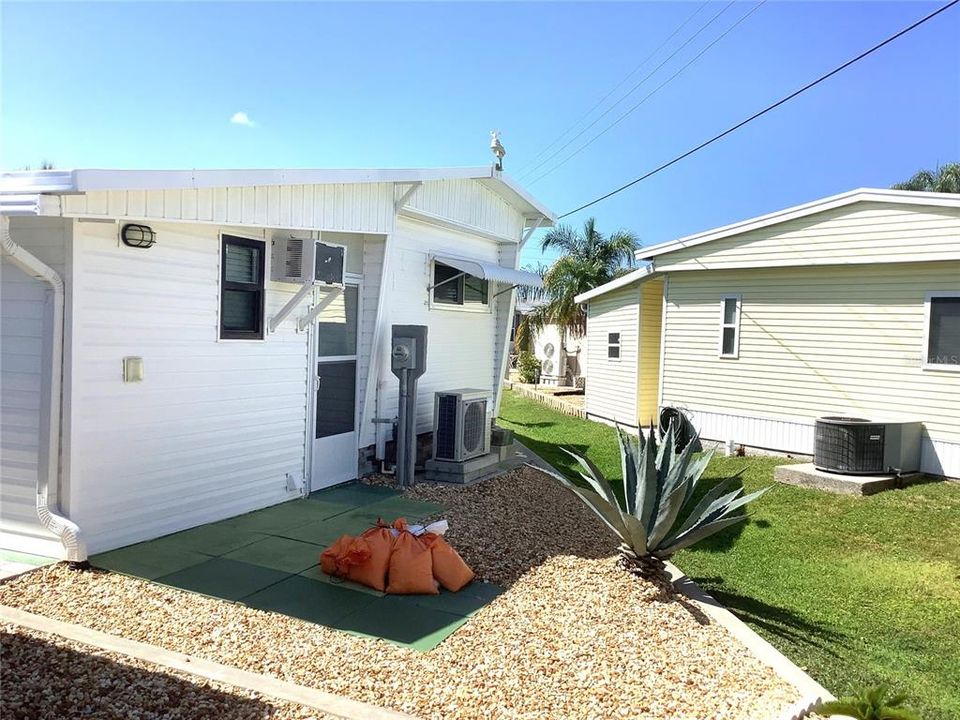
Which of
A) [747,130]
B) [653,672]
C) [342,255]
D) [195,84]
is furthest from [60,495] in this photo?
[747,130]

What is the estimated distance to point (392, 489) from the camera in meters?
7.60

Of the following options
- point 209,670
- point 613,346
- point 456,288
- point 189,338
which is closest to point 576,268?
point 613,346

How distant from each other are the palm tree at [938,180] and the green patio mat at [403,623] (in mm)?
29931

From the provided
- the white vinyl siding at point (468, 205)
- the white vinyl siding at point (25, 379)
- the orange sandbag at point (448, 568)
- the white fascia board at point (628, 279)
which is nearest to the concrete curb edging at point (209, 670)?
the white vinyl siding at point (25, 379)

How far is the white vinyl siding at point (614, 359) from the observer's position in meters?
13.9

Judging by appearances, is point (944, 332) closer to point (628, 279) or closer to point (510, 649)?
point (628, 279)

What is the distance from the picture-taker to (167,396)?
543cm

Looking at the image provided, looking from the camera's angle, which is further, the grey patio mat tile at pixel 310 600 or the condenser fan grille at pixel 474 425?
the condenser fan grille at pixel 474 425

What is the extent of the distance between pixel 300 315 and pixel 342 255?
76cm

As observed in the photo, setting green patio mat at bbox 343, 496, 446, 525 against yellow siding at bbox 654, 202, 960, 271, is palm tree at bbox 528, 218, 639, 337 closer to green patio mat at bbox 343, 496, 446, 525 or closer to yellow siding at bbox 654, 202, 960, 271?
yellow siding at bbox 654, 202, 960, 271

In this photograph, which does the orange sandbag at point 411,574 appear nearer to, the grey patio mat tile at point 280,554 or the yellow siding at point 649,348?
the grey patio mat tile at point 280,554

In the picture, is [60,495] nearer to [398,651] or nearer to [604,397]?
[398,651]

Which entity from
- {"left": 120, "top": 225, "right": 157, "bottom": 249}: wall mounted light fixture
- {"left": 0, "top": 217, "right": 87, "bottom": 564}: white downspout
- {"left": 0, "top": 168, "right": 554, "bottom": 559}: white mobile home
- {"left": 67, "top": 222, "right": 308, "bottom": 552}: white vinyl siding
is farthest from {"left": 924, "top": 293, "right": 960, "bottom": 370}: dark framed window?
{"left": 0, "top": 217, "right": 87, "bottom": 564}: white downspout

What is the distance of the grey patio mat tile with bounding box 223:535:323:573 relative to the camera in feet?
16.6
